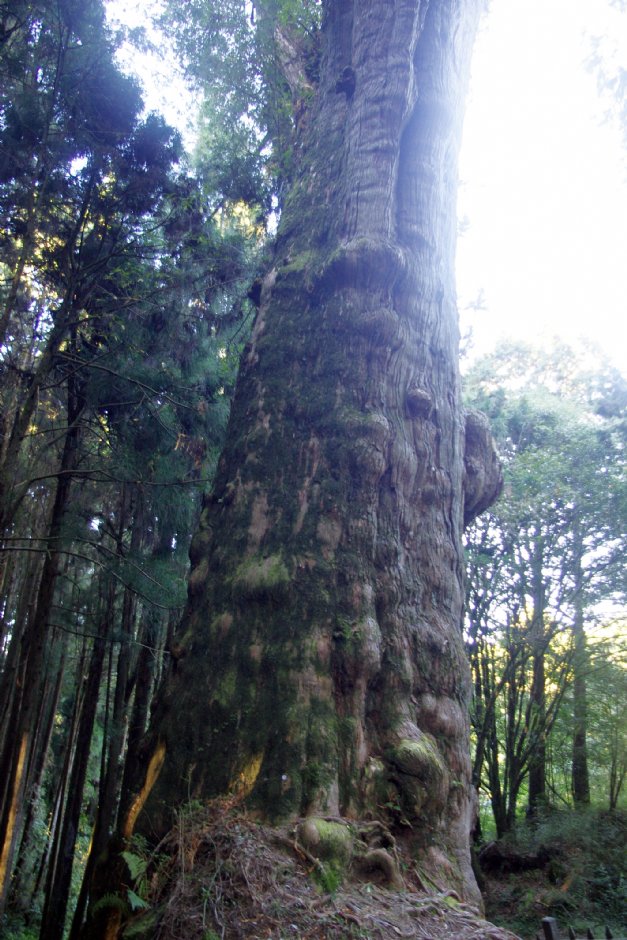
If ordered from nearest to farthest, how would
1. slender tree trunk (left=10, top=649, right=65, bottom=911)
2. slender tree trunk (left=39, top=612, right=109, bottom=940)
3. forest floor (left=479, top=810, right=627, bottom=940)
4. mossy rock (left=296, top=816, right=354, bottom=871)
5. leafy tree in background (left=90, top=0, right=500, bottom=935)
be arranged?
1. mossy rock (left=296, top=816, right=354, bottom=871)
2. leafy tree in background (left=90, top=0, right=500, bottom=935)
3. forest floor (left=479, top=810, right=627, bottom=940)
4. slender tree trunk (left=39, top=612, right=109, bottom=940)
5. slender tree trunk (left=10, top=649, right=65, bottom=911)

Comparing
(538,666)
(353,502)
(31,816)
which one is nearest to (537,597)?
(538,666)

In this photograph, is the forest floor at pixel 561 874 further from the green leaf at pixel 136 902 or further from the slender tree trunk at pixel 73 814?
the slender tree trunk at pixel 73 814

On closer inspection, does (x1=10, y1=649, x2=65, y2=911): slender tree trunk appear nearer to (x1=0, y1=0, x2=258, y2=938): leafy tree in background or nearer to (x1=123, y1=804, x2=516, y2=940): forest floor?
(x1=0, y1=0, x2=258, y2=938): leafy tree in background

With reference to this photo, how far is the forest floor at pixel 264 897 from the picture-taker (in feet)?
6.06

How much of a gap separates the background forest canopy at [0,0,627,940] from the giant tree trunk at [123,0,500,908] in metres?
0.83

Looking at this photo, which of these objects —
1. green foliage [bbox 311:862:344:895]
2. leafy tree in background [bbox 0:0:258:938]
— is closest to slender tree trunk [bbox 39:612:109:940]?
leafy tree in background [bbox 0:0:258:938]

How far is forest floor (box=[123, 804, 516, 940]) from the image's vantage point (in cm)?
185

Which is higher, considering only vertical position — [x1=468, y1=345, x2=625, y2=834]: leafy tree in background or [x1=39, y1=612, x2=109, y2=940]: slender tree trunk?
[x1=468, y1=345, x2=625, y2=834]: leafy tree in background

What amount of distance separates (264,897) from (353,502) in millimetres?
1608

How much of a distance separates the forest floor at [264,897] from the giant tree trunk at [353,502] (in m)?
0.17

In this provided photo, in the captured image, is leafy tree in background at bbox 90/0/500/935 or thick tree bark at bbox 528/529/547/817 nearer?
leafy tree in background at bbox 90/0/500/935

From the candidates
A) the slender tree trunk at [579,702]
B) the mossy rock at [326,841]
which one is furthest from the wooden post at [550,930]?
the slender tree trunk at [579,702]

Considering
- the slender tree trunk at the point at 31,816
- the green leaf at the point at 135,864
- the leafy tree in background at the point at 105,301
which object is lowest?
the slender tree trunk at the point at 31,816

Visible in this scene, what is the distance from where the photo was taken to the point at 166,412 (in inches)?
260
